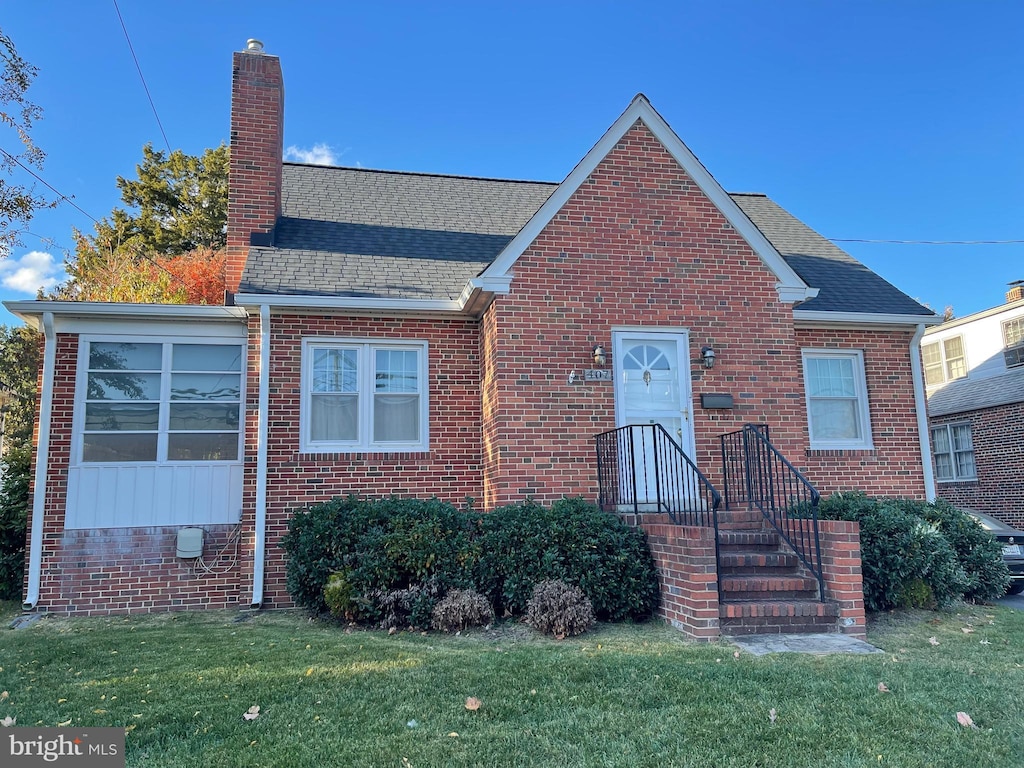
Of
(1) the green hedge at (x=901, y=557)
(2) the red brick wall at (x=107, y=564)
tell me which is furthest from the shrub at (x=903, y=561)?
(2) the red brick wall at (x=107, y=564)

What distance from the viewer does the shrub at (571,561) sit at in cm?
696

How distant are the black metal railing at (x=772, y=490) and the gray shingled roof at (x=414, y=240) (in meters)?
3.25

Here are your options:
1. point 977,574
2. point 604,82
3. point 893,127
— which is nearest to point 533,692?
point 977,574

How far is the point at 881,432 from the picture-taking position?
1073 cm

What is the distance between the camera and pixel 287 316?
9.22m

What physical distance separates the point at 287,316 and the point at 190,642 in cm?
424

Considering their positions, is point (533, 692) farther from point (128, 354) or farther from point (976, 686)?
point (128, 354)

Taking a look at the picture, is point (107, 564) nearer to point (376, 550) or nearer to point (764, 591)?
point (376, 550)

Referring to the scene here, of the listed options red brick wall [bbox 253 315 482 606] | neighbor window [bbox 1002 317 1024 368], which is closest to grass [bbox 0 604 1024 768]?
red brick wall [bbox 253 315 482 606]

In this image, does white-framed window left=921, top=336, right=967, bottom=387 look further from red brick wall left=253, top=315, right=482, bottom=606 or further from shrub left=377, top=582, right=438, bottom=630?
shrub left=377, top=582, right=438, bottom=630

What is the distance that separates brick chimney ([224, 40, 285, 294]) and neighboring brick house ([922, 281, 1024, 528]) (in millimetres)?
16266

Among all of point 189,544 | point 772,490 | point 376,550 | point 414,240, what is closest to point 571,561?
point 376,550

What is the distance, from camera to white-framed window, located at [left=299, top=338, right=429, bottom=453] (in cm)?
923

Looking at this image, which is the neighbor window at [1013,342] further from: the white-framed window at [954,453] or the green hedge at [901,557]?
the green hedge at [901,557]
